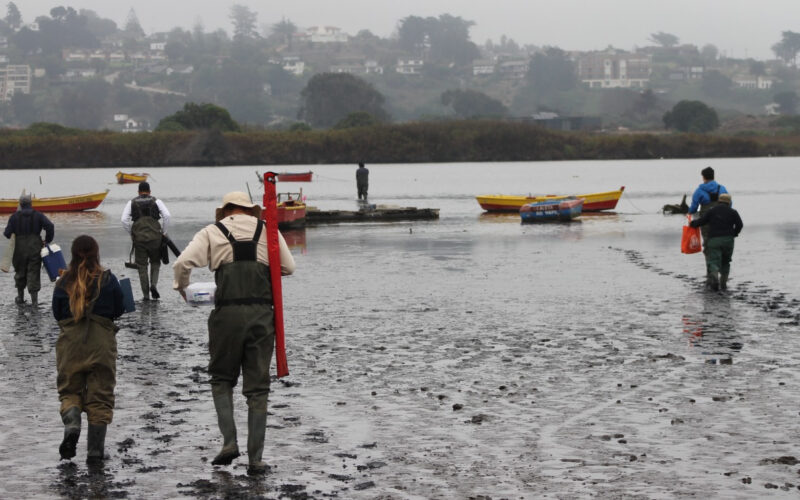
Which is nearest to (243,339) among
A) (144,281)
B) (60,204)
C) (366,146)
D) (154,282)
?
(144,281)

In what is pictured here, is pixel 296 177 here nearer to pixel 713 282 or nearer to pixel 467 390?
pixel 713 282

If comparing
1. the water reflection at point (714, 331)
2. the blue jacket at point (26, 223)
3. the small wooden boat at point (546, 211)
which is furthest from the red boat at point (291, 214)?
the water reflection at point (714, 331)

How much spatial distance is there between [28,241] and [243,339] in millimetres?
11824

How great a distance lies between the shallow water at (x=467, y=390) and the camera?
9.38 m

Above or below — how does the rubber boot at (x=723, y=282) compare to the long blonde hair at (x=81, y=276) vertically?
below

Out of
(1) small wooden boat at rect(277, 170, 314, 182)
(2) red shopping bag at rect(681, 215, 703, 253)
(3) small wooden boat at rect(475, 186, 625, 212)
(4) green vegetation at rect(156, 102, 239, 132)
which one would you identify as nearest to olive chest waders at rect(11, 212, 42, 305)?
(2) red shopping bag at rect(681, 215, 703, 253)

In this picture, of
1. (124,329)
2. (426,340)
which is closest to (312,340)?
(426,340)

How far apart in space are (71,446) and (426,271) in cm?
1859

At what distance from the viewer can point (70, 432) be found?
9.70 meters

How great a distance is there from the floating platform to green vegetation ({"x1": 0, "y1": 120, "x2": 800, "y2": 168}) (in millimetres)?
107763

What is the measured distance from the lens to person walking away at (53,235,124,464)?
9867 millimetres

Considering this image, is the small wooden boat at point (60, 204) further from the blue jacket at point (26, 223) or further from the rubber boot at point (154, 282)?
the blue jacket at point (26, 223)

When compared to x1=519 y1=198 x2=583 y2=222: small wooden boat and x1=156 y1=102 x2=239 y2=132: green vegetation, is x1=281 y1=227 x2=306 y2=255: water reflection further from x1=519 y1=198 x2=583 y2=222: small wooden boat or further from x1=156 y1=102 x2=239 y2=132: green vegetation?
x1=156 y1=102 x2=239 y2=132: green vegetation

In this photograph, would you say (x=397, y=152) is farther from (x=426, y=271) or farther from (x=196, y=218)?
(x=426, y=271)
